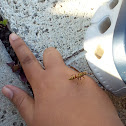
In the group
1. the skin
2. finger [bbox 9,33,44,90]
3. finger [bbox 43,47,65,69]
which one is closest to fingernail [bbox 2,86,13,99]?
the skin

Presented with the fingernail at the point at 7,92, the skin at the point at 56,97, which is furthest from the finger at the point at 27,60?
the fingernail at the point at 7,92

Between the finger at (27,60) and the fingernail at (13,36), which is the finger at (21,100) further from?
the fingernail at (13,36)

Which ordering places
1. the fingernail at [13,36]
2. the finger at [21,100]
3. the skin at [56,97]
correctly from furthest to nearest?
the fingernail at [13,36], the finger at [21,100], the skin at [56,97]

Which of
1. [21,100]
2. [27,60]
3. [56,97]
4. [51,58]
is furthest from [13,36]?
[56,97]

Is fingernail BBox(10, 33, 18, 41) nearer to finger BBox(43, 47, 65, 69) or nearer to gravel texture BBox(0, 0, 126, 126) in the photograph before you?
gravel texture BBox(0, 0, 126, 126)

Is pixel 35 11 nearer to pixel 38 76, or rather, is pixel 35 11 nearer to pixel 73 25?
pixel 73 25
